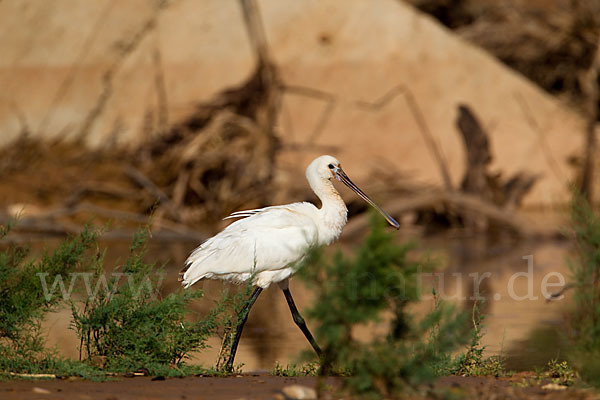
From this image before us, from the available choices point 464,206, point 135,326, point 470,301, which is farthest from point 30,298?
point 464,206

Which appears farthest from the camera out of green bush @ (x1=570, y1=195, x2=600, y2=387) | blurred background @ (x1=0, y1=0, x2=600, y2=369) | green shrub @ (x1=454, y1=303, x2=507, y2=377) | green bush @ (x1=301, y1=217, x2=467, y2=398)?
blurred background @ (x1=0, y1=0, x2=600, y2=369)

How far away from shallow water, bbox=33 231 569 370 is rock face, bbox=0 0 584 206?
5.66 meters

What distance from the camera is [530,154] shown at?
24094 millimetres

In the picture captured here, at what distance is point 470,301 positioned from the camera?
12.1 metres

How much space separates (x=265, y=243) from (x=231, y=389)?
227cm

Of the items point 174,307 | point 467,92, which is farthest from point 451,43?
point 174,307

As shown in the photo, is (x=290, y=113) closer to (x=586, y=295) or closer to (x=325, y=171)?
(x=325, y=171)

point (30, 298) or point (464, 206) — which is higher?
point (30, 298)

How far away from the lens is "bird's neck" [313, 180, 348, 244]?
8719mm

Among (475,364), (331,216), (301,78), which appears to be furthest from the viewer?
(301,78)

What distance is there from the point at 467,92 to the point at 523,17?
339 cm

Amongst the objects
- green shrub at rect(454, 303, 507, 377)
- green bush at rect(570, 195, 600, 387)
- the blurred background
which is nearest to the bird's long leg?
green shrub at rect(454, 303, 507, 377)

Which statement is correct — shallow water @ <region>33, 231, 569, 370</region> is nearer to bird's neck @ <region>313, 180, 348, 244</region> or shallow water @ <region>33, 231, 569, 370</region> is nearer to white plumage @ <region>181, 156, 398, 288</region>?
white plumage @ <region>181, 156, 398, 288</region>

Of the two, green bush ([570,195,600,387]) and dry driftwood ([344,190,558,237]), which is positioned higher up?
green bush ([570,195,600,387])
